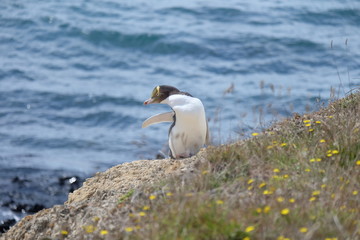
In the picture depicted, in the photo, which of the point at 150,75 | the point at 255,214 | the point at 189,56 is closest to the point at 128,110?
the point at 150,75

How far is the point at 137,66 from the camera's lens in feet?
49.5

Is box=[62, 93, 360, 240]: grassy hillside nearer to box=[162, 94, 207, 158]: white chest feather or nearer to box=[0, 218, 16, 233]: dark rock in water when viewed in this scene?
box=[162, 94, 207, 158]: white chest feather

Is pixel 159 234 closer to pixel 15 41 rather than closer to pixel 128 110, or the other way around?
pixel 128 110

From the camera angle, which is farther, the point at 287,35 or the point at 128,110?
the point at 287,35

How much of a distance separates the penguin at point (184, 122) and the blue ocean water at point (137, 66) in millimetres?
3154

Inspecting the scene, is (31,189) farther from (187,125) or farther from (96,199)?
(96,199)

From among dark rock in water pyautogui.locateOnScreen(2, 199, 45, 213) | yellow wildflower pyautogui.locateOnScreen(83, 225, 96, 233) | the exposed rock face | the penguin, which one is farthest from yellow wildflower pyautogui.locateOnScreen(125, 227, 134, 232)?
dark rock in water pyautogui.locateOnScreen(2, 199, 45, 213)

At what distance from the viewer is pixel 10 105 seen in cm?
1328

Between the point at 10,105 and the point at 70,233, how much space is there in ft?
27.6

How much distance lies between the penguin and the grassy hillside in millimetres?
1072

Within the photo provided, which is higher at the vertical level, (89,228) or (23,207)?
(89,228)

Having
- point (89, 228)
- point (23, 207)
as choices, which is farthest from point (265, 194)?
point (23, 207)

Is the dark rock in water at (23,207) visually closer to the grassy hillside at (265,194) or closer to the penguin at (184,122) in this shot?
the penguin at (184,122)

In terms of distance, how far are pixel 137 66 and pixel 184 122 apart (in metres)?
8.32
